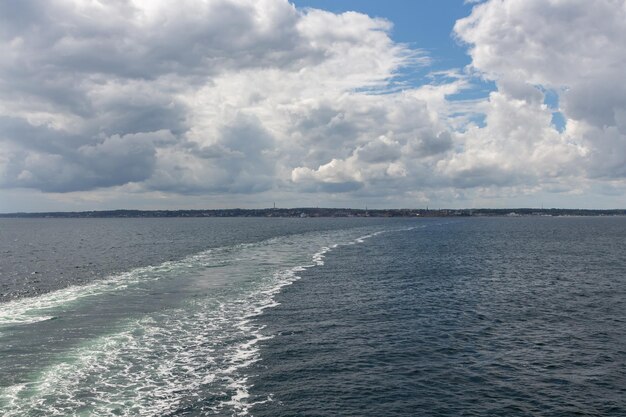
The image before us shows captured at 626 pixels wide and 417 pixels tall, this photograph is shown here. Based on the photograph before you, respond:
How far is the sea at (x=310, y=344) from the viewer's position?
2355 cm

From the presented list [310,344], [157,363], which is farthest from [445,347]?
[157,363]

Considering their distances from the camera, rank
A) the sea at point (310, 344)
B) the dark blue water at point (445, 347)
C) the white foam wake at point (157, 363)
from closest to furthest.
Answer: the white foam wake at point (157, 363) → the sea at point (310, 344) → the dark blue water at point (445, 347)

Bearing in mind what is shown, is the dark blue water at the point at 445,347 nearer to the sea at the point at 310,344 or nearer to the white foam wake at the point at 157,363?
the sea at the point at 310,344

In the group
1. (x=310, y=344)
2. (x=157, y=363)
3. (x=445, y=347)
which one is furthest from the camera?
(x=310, y=344)

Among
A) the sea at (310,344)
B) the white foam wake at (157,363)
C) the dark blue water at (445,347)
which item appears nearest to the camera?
the white foam wake at (157,363)

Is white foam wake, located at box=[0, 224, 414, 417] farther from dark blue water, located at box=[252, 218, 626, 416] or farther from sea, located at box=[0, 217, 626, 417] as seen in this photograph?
dark blue water, located at box=[252, 218, 626, 416]

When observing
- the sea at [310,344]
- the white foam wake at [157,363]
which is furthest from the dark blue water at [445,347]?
the white foam wake at [157,363]

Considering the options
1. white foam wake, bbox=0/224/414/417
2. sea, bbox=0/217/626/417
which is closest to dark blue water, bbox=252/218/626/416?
sea, bbox=0/217/626/417

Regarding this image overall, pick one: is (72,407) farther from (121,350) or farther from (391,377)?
(391,377)

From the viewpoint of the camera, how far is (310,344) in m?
32.5

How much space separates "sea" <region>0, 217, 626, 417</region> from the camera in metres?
23.5

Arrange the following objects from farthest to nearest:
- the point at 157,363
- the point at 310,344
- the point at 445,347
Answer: the point at 310,344, the point at 445,347, the point at 157,363

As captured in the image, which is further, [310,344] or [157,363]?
[310,344]

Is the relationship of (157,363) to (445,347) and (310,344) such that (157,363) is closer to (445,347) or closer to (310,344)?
(310,344)
